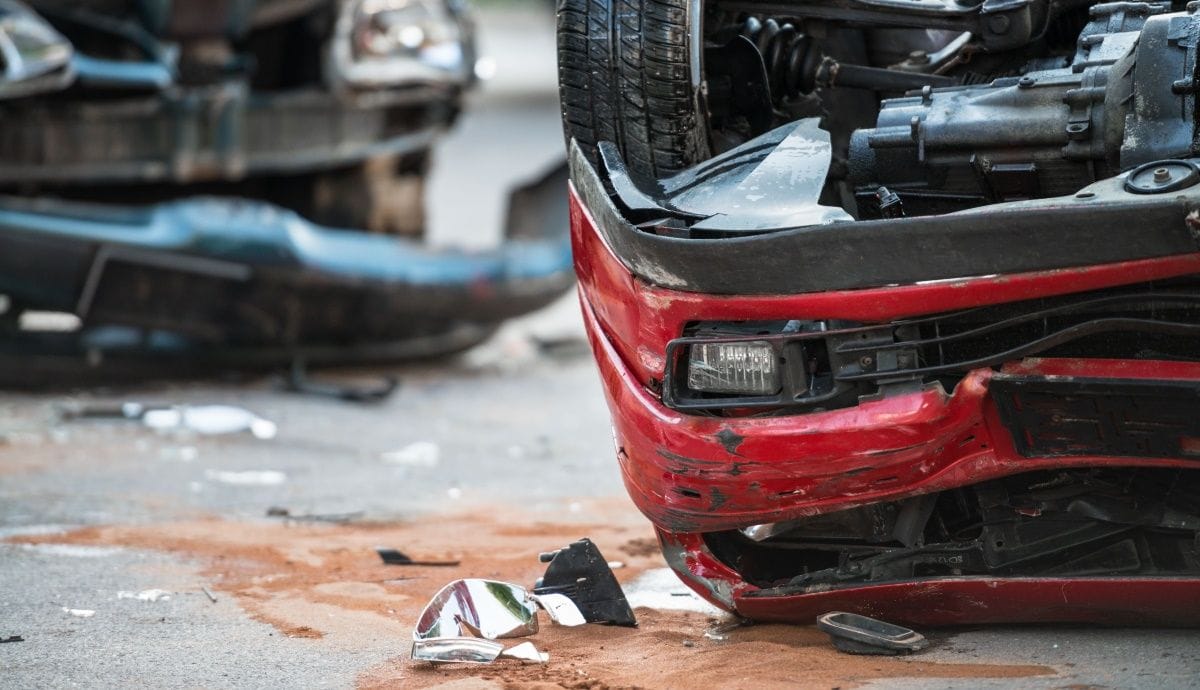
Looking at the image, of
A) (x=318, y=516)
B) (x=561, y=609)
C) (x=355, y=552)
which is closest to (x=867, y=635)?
(x=561, y=609)

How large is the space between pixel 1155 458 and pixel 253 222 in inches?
166

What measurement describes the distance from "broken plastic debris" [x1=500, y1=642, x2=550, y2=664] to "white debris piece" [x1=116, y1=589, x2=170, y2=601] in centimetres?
97

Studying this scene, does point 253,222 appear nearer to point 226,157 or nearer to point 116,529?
point 226,157

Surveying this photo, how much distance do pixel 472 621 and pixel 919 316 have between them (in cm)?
117

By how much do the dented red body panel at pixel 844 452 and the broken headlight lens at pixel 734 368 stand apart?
58 millimetres

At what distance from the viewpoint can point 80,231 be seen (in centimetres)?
599

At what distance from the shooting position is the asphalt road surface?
323cm

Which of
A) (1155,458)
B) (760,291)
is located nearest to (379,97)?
Result: (760,291)

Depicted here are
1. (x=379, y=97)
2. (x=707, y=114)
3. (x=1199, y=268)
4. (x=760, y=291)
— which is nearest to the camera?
(x=1199, y=268)

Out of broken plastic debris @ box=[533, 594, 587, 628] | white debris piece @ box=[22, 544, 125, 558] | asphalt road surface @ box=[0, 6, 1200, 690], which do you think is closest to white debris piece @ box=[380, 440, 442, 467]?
asphalt road surface @ box=[0, 6, 1200, 690]

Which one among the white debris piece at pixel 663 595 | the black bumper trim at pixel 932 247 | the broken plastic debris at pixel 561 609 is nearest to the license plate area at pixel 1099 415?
the black bumper trim at pixel 932 247

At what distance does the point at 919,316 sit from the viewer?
3.03m

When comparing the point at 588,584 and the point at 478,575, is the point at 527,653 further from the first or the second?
the point at 478,575

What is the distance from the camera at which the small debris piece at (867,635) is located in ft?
10.8
